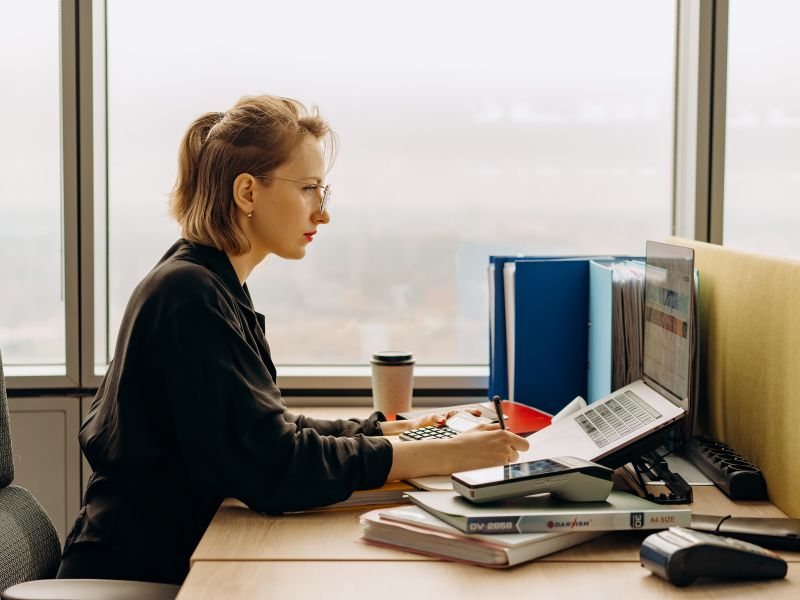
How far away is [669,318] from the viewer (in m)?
1.63

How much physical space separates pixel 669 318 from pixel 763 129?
112 cm

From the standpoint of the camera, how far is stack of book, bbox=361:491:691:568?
48.2 inches

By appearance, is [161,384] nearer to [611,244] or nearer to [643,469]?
[643,469]

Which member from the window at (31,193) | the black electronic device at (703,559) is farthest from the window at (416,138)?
the black electronic device at (703,559)

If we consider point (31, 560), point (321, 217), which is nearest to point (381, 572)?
point (31, 560)

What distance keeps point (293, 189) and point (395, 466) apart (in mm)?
529

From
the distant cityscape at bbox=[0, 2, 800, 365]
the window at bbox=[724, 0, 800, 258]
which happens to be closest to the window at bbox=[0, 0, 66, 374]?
the distant cityscape at bbox=[0, 2, 800, 365]

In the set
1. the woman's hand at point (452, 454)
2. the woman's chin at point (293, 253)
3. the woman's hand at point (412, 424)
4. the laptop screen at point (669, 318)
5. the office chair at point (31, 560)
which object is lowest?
the office chair at point (31, 560)

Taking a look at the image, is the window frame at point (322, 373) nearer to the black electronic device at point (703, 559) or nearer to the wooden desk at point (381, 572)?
the wooden desk at point (381, 572)

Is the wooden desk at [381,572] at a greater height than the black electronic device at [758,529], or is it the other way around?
the black electronic device at [758,529]

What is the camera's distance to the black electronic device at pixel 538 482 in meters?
1.29

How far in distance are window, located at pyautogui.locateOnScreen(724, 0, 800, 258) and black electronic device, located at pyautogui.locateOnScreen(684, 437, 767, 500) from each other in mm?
973

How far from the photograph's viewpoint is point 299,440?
143cm

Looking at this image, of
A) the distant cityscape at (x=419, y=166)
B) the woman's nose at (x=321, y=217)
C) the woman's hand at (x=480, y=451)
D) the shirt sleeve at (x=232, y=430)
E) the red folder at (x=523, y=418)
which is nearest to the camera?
the shirt sleeve at (x=232, y=430)
